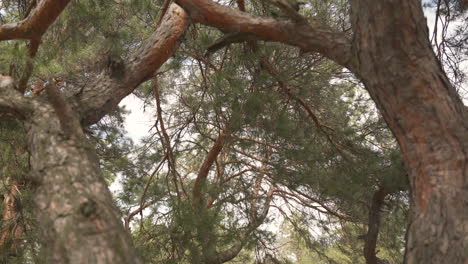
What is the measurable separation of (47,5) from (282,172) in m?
2.65

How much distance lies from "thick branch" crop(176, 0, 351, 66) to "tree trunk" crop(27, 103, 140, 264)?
4.20ft

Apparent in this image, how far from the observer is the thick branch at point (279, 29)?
86.7 inches

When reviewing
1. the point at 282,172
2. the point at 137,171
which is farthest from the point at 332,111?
the point at 137,171

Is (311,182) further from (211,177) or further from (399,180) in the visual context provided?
(211,177)

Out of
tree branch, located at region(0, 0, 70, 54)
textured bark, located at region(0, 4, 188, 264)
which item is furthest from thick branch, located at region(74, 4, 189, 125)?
tree branch, located at region(0, 0, 70, 54)

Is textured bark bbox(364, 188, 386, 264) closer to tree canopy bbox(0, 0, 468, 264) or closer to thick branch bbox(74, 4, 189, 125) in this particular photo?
tree canopy bbox(0, 0, 468, 264)

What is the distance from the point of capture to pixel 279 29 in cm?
238

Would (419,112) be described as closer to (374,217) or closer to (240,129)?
(374,217)

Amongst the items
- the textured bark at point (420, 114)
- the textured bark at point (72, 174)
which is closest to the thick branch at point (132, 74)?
the textured bark at point (72, 174)

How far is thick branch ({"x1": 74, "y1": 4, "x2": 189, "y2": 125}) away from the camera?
6.98 ft

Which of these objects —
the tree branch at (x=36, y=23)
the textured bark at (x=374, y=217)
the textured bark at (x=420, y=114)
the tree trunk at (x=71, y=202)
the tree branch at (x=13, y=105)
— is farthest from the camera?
the textured bark at (x=374, y=217)

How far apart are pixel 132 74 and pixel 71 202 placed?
1.15m

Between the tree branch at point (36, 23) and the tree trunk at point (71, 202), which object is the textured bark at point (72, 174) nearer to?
the tree trunk at point (71, 202)

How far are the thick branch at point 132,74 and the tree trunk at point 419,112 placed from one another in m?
1.26
